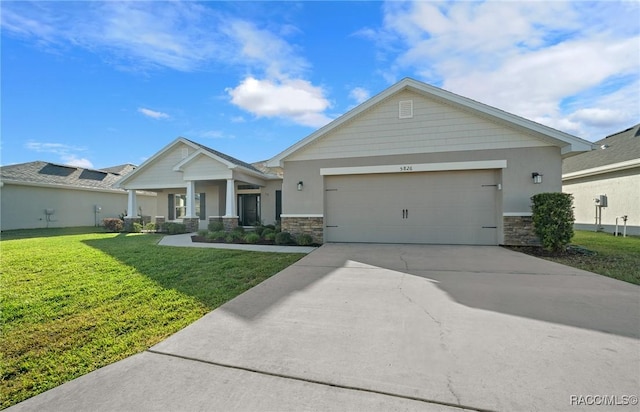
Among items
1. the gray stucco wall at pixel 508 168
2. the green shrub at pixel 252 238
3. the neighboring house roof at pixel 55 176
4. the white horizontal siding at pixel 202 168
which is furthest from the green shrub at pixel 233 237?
the neighboring house roof at pixel 55 176

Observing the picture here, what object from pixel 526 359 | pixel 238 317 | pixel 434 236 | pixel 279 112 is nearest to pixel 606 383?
pixel 526 359

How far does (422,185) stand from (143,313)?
851cm

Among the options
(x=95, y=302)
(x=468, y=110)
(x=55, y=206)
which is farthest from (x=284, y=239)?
(x=55, y=206)

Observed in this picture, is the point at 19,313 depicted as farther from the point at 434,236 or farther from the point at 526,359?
the point at 434,236

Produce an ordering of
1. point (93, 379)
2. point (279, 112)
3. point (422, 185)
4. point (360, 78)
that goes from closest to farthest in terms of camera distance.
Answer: point (93, 379), point (422, 185), point (360, 78), point (279, 112)

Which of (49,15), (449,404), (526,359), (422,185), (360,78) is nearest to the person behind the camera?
(449,404)

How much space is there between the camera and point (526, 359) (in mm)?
A: 2494

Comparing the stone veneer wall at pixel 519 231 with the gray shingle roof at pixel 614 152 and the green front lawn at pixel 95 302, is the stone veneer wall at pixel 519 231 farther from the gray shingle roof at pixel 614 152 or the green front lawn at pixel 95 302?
the gray shingle roof at pixel 614 152

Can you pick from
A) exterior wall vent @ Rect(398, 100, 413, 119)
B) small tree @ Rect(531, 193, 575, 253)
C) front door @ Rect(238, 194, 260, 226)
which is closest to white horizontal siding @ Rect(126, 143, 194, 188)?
front door @ Rect(238, 194, 260, 226)

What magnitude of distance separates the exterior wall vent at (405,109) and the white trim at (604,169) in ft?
34.6

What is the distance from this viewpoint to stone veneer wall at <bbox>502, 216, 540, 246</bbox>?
8.51 m

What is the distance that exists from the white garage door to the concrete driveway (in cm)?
448

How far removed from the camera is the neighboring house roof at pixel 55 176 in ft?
52.6

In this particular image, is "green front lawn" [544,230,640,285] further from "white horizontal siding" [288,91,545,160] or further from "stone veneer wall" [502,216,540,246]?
"white horizontal siding" [288,91,545,160]
